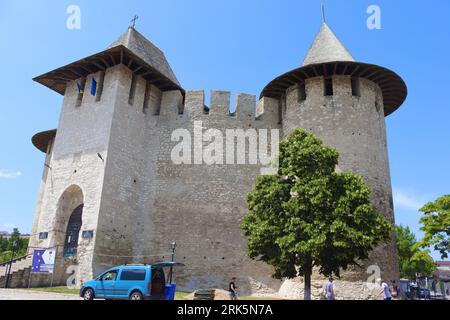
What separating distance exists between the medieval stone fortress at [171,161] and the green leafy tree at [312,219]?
162 inches

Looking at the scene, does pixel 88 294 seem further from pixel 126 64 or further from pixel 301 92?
pixel 301 92

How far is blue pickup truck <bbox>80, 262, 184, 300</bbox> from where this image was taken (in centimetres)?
933

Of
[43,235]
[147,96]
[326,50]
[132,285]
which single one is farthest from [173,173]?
[326,50]

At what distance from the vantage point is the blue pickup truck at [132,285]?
9.33 metres

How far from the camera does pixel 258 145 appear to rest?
18.5 meters

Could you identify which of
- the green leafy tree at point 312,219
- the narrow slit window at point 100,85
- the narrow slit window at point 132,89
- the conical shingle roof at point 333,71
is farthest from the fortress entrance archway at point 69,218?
the conical shingle roof at point 333,71

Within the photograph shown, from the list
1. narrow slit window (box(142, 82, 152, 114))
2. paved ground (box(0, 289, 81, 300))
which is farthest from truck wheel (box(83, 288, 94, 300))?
narrow slit window (box(142, 82, 152, 114))

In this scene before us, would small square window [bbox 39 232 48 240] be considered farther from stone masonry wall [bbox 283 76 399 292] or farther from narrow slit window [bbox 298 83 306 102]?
narrow slit window [bbox 298 83 306 102]

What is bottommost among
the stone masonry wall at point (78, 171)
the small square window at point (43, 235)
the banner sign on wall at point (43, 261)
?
the banner sign on wall at point (43, 261)

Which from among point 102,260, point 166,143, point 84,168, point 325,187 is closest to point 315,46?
point 166,143

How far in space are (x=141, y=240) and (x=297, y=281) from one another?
710cm

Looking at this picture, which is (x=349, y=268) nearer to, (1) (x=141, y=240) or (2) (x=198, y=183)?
(2) (x=198, y=183)

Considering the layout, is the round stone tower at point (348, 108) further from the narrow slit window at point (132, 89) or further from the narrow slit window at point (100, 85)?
the narrow slit window at point (100, 85)

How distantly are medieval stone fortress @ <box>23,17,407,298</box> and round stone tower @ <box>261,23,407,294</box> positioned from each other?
50 mm
